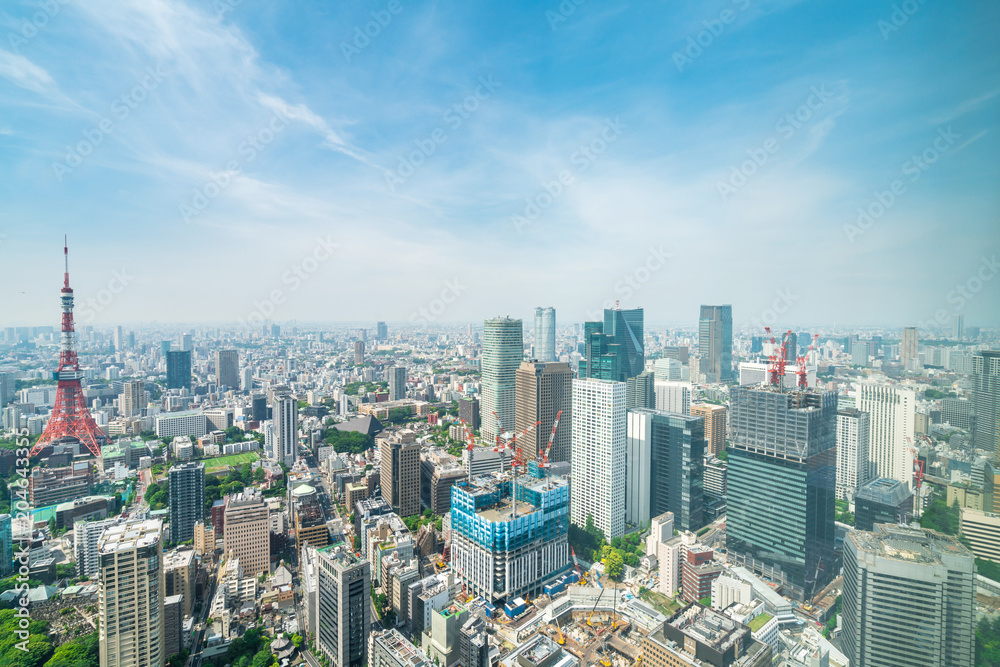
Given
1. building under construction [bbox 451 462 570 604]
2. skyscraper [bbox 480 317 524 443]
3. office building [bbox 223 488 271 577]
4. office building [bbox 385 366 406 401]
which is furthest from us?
office building [bbox 385 366 406 401]

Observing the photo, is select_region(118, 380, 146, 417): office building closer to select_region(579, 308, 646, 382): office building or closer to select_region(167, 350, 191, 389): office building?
select_region(167, 350, 191, 389): office building

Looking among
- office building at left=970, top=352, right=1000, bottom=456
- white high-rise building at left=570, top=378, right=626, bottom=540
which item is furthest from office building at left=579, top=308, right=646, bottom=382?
office building at left=970, top=352, right=1000, bottom=456

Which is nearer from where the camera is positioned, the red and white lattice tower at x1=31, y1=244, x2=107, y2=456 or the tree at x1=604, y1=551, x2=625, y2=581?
the tree at x1=604, y1=551, x2=625, y2=581

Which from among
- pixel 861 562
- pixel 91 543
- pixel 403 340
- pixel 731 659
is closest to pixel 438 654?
pixel 731 659

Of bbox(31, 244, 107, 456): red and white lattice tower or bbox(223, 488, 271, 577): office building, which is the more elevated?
bbox(31, 244, 107, 456): red and white lattice tower

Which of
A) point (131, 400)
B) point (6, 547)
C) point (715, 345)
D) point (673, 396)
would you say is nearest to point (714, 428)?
point (673, 396)

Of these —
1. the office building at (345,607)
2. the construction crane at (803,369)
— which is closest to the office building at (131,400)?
the office building at (345,607)
